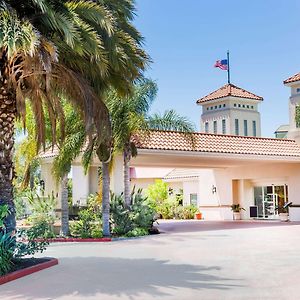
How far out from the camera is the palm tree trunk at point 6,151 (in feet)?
39.7

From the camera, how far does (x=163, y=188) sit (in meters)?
39.3

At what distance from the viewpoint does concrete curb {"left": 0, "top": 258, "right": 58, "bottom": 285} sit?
33.8 ft

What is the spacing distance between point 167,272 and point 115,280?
143 centimetres

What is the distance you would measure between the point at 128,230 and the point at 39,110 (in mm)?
7733

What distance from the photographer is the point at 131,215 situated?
68.8 feet

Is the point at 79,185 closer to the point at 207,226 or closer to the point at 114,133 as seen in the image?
the point at 207,226

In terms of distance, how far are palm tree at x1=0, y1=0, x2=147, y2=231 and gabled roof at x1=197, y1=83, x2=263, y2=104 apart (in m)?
32.9

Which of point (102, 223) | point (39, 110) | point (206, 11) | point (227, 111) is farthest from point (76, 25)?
point (227, 111)

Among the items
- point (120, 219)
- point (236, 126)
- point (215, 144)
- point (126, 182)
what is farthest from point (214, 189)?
point (236, 126)

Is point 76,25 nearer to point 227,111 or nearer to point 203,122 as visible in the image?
point 227,111

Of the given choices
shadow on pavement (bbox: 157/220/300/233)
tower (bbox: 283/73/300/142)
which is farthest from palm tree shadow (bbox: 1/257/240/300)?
tower (bbox: 283/73/300/142)

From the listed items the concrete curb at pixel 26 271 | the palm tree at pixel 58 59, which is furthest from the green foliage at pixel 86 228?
the concrete curb at pixel 26 271

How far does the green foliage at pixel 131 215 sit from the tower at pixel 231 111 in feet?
86.0

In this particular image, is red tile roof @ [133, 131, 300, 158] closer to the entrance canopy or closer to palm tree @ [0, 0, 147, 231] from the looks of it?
the entrance canopy
